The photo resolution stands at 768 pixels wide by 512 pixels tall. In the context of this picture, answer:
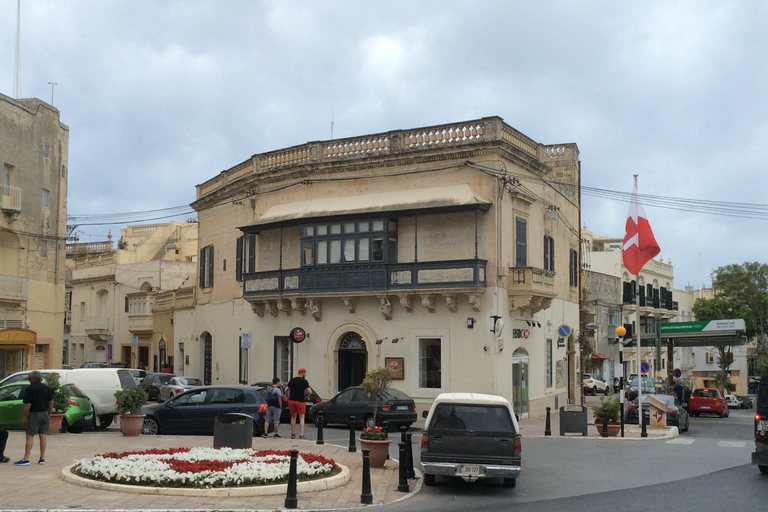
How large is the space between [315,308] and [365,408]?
6504 mm

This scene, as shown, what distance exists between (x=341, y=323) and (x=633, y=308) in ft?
118

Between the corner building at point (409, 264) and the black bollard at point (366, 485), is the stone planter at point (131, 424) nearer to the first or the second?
the black bollard at point (366, 485)

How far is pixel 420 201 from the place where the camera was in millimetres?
26828

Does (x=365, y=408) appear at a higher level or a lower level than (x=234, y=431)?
lower

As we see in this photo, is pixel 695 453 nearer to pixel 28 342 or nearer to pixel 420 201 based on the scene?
pixel 420 201

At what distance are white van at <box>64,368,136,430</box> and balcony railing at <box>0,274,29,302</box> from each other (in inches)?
491

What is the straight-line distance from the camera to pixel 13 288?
33.8m

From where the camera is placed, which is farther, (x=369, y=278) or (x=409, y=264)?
(x=369, y=278)

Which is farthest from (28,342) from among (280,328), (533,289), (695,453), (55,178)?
(695,453)

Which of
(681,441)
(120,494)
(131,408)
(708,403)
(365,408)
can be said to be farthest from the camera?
(708,403)

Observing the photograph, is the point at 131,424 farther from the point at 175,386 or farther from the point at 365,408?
the point at 175,386

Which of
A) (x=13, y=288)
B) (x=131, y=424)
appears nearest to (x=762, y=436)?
(x=131, y=424)

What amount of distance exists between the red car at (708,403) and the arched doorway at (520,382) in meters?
13.0

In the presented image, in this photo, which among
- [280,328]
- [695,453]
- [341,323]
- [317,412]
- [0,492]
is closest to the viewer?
[0,492]
